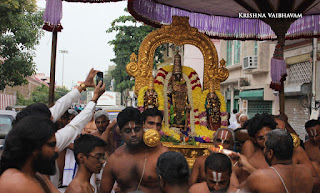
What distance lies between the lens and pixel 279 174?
108 inches

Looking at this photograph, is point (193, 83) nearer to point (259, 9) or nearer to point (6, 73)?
point (259, 9)

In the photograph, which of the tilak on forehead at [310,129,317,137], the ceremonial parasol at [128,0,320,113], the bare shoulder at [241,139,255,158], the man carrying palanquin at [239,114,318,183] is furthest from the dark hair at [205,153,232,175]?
the ceremonial parasol at [128,0,320,113]

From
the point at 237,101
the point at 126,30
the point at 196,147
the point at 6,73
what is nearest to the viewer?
the point at 196,147

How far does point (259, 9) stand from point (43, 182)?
5.69 meters

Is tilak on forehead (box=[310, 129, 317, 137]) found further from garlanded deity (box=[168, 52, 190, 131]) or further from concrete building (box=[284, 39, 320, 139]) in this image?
concrete building (box=[284, 39, 320, 139])

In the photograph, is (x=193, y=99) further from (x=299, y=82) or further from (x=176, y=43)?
(x=299, y=82)

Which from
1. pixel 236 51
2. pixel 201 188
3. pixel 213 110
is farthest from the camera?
pixel 236 51

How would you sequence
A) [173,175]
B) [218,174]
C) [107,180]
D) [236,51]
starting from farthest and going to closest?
[236,51], [107,180], [218,174], [173,175]

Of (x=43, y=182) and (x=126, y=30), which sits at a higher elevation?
(x=126, y=30)

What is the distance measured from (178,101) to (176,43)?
4.15ft

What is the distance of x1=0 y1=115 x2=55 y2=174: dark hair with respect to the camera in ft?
6.14

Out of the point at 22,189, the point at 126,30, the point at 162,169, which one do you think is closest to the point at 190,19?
the point at 162,169

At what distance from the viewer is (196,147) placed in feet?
20.1

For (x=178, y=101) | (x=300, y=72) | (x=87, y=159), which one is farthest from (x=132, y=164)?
(x=300, y=72)
